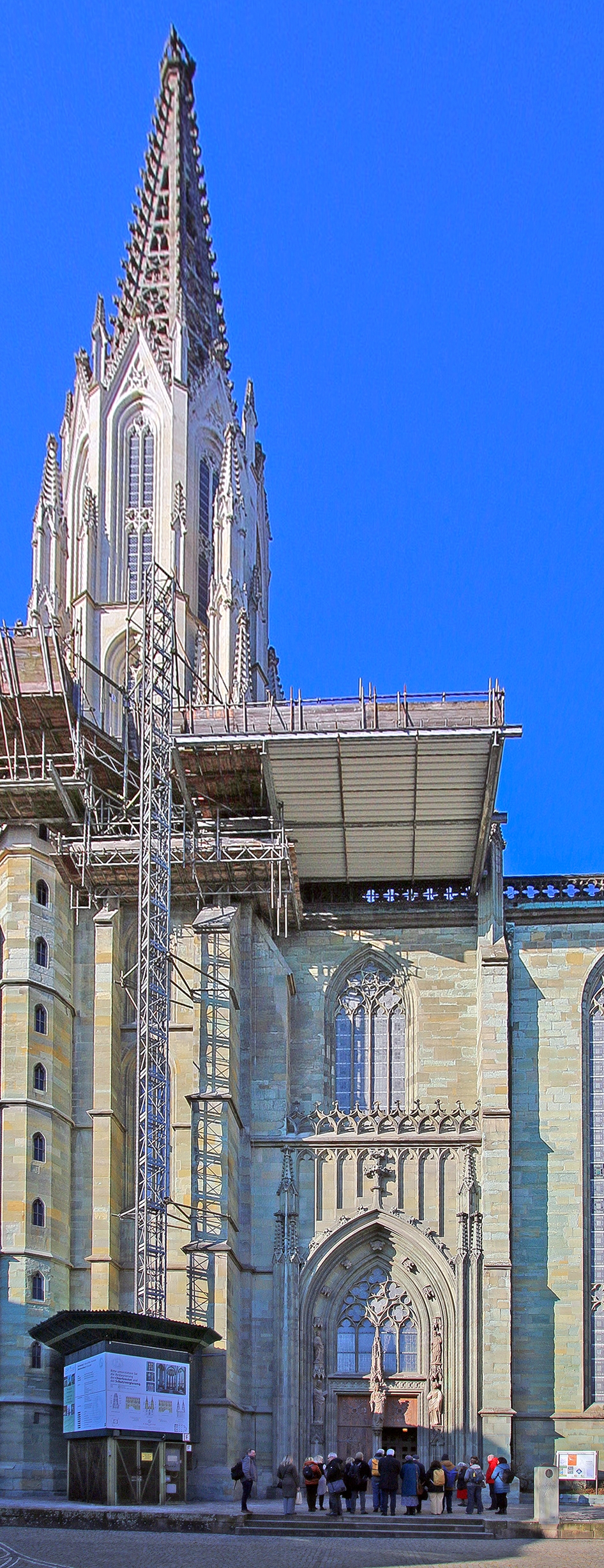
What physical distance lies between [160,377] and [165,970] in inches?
936

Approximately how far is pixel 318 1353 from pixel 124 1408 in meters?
8.82

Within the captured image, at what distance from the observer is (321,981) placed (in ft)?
134

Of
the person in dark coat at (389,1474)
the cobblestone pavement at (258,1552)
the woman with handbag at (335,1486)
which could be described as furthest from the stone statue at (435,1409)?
the cobblestone pavement at (258,1552)

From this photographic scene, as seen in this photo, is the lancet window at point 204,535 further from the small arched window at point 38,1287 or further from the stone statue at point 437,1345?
the small arched window at point 38,1287

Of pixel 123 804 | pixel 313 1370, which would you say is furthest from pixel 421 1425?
pixel 123 804

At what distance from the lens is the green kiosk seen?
28812mm

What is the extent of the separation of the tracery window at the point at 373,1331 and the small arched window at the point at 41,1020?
7.78 m

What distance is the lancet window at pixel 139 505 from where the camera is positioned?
179 feet

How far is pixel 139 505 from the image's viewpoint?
180ft

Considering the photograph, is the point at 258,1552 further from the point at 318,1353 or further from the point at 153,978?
the point at 153,978

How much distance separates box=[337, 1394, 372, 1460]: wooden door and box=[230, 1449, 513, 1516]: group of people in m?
3.99

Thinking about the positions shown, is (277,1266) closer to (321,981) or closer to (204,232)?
(321,981)

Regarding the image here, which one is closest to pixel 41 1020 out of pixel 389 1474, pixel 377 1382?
pixel 377 1382

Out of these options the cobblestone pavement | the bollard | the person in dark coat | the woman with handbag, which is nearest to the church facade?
the woman with handbag
